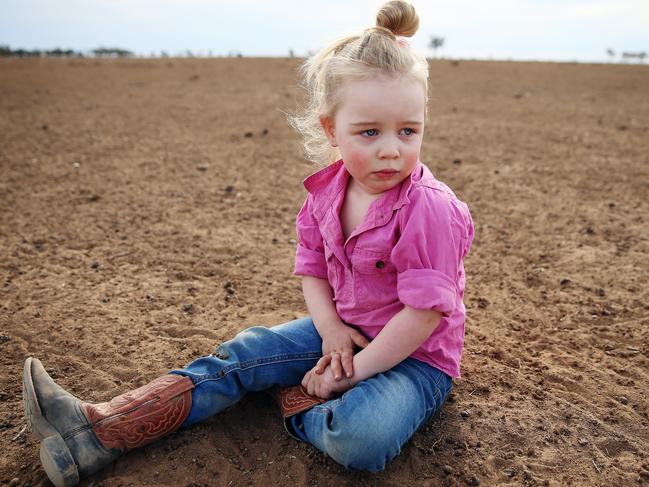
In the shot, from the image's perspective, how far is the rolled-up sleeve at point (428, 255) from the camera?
1.91 m

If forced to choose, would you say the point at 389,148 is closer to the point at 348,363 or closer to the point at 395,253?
the point at 395,253

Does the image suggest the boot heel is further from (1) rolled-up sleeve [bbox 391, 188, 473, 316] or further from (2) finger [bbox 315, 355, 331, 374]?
(1) rolled-up sleeve [bbox 391, 188, 473, 316]

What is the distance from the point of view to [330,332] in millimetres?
2260

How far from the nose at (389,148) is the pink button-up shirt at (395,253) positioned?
139mm

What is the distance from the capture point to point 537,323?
2949 mm

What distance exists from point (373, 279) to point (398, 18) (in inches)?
36.8

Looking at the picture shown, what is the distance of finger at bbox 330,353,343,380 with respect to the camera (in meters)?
2.10

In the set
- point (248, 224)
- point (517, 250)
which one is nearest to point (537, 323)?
point (517, 250)

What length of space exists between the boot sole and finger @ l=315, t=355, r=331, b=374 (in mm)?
895

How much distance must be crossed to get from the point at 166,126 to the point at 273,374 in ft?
19.6

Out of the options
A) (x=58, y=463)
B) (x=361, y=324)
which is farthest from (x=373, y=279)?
(x=58, y=463)

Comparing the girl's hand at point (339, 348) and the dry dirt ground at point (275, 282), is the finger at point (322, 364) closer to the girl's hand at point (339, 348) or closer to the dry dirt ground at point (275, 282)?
the girl's hand at point (339, 348)

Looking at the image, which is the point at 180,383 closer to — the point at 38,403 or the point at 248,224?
the point at 38,403

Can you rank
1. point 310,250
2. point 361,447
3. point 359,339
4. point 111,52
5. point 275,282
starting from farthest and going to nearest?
point 111,52
point 275,282
point 310,250
point 359,339
point 361,447
